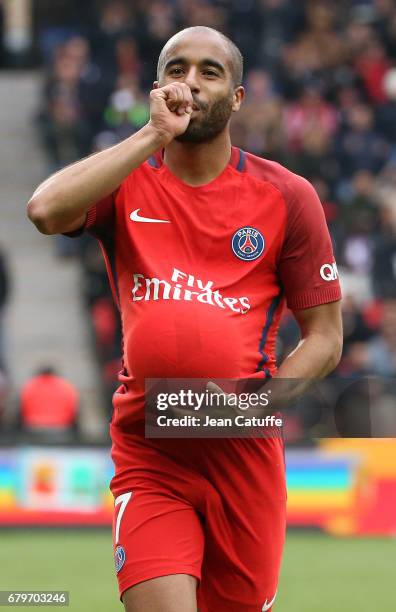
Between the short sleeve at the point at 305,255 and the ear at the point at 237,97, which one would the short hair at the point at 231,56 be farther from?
the short sleeve at the point at 305,255

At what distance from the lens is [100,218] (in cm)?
468

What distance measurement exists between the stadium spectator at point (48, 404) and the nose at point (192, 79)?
31.4 feet

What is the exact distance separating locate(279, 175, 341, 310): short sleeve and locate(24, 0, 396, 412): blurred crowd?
8.96 meters

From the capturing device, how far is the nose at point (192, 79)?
4555 mm

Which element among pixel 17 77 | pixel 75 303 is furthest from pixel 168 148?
pixel 17 77

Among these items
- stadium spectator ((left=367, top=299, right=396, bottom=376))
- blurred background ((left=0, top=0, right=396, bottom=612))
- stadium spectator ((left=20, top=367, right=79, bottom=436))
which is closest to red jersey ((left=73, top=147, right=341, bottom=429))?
blurred background ((left=0, top=0, right=396, bottom=612))

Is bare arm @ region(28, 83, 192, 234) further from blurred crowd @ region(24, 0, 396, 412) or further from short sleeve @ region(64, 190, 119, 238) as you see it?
blurred crowd @ region(24, 0, 396, 412)

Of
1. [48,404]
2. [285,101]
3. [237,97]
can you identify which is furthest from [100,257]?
[237,97]

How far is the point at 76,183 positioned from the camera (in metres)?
4.40

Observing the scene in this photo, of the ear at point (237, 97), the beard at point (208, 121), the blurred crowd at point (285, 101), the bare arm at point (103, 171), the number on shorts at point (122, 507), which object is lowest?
the number on shorts at point (122, 507)

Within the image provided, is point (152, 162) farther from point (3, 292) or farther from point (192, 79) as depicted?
point (3, 292)

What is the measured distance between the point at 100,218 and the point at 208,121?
0.49 meters

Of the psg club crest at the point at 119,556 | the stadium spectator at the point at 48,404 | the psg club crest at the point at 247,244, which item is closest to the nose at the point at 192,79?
the psg club crest at the point at 247,244

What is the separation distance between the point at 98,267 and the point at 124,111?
6.63 ft
